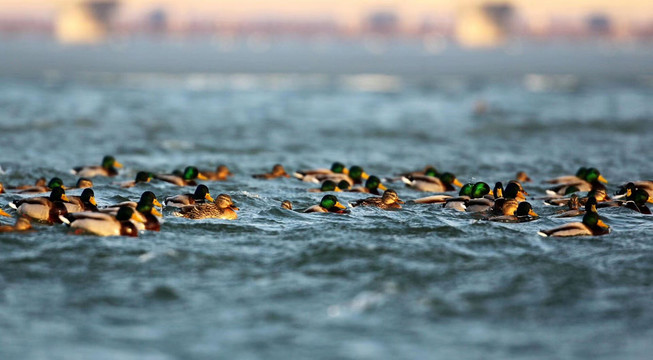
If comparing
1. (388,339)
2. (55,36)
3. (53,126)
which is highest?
(55,36)

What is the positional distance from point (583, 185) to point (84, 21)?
282ft

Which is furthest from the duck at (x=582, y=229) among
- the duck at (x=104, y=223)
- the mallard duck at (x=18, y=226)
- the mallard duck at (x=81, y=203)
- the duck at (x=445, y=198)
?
the mallard duck at (x=18, y=226)

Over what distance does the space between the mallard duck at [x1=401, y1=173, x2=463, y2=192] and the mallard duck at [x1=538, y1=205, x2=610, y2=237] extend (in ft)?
13.3

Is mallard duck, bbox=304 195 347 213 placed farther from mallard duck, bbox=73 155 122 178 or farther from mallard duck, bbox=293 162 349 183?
mallard duck, bbox=73 155 122 178

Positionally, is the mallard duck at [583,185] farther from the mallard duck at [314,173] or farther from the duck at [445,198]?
the mallard duck at [314,173]

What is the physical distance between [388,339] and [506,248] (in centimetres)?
338

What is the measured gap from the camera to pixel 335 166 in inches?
662

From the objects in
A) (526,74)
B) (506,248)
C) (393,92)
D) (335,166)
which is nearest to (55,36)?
(526,74)

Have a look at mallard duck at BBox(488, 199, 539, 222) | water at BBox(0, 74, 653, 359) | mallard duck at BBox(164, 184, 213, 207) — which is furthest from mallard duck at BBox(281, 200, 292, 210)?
mallard duck at BBox(488, 199, 539, 222)

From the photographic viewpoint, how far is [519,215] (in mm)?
12602

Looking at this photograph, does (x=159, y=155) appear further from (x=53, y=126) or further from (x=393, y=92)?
(x=393, y=92)

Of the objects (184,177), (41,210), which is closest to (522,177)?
(184,177)

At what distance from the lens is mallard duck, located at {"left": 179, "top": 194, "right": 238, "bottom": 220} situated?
40.2 feet

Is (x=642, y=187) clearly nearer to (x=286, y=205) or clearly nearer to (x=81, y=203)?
(x=286, y=205)
